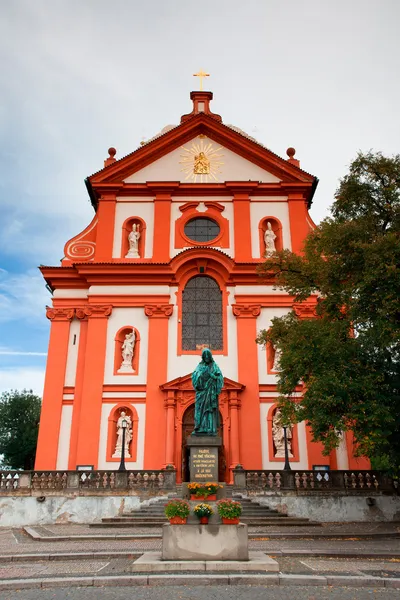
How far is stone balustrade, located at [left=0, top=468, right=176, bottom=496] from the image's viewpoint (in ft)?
52.5

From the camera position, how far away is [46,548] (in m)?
10.6

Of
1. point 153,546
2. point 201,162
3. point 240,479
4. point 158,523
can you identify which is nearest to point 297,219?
point 201,162

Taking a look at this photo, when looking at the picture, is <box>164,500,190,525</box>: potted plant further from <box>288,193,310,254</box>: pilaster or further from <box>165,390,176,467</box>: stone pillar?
<box>288,193,310,254</box>: pilaster

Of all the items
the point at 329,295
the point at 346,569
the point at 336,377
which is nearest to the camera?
the point at 346,569

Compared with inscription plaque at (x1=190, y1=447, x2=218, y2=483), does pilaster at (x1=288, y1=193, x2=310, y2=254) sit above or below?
above

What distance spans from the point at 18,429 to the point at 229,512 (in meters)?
33.0

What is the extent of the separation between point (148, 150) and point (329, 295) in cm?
1400

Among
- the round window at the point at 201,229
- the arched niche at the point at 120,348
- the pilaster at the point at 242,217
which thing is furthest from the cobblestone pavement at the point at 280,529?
the round window at the point at 201,229

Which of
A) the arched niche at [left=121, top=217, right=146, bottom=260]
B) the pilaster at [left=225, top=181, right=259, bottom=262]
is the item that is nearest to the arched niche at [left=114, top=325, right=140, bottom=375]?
the arched niche at [left=121, top=217, right=146, bottom=260]

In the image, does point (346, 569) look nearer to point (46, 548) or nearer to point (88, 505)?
point (46, 548)

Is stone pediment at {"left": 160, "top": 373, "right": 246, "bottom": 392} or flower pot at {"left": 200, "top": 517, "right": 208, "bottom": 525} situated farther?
stone pediment at {"left": 160, "top": 373, "right": 246, "bottom": 392}

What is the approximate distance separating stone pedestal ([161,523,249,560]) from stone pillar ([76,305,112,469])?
460 inches

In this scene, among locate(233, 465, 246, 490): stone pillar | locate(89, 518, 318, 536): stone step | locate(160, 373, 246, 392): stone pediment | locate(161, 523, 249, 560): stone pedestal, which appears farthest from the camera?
locate(160, 373, 246, 392): stone pediment

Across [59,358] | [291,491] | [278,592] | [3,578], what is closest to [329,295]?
[291,491]
